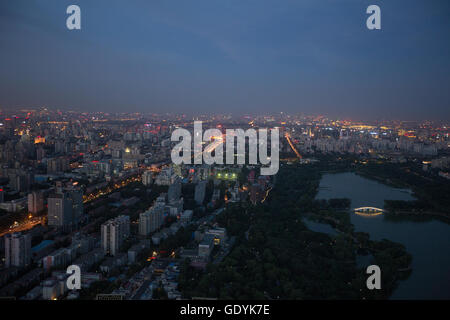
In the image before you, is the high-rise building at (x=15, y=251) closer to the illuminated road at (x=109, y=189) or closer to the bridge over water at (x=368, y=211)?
the illuminated road at (x=109, y=189)

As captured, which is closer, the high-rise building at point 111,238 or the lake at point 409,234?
the lake at point 409,234

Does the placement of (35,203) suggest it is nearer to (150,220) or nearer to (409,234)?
(150,220)

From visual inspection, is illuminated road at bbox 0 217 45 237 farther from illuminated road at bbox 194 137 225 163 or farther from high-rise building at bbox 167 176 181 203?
illuminated road at bbox 194 137 225 163

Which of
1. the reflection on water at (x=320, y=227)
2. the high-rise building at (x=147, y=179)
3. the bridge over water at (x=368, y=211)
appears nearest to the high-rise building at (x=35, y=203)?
the high-rise building at (x=147, y=179)

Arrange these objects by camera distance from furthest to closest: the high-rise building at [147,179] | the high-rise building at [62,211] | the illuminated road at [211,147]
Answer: the illuminated road at [211,147] < the high-rise building at [147,179] < the high-rise building at [62,211]

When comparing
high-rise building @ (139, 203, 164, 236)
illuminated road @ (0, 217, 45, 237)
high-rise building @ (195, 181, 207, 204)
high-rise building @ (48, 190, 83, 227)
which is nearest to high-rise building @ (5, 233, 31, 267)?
illuminated road @ (0, 217, 45, 237)
